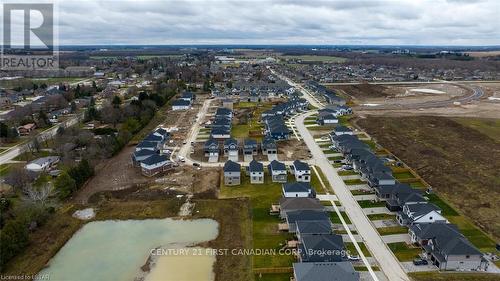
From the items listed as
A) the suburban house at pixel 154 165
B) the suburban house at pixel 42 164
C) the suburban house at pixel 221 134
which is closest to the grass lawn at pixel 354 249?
the suburban house at pixel 154 165

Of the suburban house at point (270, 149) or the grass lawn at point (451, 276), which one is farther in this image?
the suburban house at point (270, 149)

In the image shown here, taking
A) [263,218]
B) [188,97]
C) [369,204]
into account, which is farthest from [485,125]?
[188,97]

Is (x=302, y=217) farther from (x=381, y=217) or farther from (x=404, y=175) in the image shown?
(x=404, y=175)

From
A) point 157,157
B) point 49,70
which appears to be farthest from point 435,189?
point 49,70

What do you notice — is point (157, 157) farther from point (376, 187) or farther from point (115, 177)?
point (376, 187)

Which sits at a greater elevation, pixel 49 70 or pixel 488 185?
pixel 49 70

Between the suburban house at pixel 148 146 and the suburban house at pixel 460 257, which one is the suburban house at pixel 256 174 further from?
the suburban house at pixel 460 257
